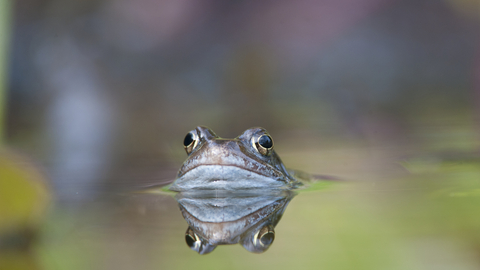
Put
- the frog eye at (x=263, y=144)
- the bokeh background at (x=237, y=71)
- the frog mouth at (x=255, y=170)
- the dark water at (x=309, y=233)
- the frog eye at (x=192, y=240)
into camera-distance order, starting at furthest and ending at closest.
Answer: the bokeh background at (x=237, y=71) < the frog eye at (x=263, y=144) < the frog mouth at (x=255, y=170) < the frog eye at (x=192, y=240) < the dark water at (x=309, y=233)

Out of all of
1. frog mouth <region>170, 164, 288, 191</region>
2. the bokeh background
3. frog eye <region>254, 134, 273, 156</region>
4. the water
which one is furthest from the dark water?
the bokeh background

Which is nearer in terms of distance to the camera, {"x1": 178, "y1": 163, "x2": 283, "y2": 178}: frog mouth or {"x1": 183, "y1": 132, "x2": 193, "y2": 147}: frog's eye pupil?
{"x1": 178, "y1": 163, "x2": 283, "y2": 178}: frog mouth

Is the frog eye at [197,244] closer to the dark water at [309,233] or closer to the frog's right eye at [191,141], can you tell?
the dark water at [309,233]

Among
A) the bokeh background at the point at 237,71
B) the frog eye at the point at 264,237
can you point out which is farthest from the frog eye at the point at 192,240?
the bokeh background at the point at 237,71

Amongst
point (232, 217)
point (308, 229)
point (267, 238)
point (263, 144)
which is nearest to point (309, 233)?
point (308, 229)

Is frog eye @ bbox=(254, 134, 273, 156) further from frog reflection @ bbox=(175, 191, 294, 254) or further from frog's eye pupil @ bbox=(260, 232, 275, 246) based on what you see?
frog's eye pupil @ bbox=(260, 232, 275, 246)

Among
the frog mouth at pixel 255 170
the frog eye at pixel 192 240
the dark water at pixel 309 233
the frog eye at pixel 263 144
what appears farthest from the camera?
the frog eye at pixel 263 144

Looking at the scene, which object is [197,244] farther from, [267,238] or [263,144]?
[263,144]
